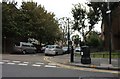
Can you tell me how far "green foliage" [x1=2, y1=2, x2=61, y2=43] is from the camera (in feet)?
140

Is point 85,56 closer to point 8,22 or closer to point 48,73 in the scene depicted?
point 48,73

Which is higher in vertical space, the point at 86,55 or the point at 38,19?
the point at 38,19

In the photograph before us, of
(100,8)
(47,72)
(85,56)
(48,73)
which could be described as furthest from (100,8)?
(48,73)

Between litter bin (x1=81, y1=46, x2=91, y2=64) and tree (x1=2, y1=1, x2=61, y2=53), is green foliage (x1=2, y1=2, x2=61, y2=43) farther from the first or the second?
litter bin (x1=81, y1=46, x2=91, y2=64)

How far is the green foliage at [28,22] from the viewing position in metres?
42.8

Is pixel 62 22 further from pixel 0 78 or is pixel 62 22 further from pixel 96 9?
pixel 0 78

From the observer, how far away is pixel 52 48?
3931cm

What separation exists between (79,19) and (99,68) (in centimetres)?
3672

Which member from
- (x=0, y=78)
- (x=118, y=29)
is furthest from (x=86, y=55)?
(x=118, y=29)

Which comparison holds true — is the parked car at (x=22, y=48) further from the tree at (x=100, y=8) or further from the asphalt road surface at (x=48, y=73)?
the asphalt road surface at (x=48, y=73)

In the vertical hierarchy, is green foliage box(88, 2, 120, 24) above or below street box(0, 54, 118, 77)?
above

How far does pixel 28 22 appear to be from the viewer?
4981 cm

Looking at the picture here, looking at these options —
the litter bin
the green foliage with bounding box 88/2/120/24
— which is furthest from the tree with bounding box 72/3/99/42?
the litter bin

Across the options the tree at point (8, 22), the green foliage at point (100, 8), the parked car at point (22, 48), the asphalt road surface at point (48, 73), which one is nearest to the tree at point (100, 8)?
the green foliage at point (100, 8)
